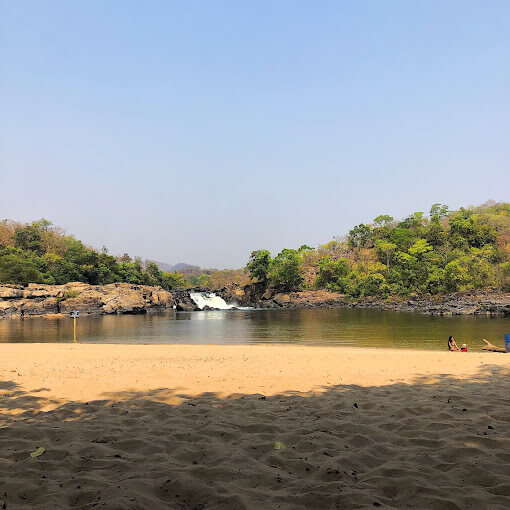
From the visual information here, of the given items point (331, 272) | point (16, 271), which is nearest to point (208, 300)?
point (331, 272)

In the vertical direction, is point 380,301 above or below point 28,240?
below

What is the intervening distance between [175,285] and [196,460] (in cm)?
10200

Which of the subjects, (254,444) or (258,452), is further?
(254,444)

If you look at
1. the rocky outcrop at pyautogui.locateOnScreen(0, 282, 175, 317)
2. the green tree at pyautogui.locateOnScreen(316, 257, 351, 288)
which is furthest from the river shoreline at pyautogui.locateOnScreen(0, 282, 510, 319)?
the green tree at pyautogui.locateOnScreen(316, 257, 351, 288)

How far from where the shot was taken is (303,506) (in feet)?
10.3

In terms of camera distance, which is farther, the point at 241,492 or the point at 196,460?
the point at 196,460

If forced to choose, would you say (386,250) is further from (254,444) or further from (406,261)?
(254,444)

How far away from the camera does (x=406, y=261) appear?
7469cm

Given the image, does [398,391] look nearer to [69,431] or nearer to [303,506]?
[303,506]

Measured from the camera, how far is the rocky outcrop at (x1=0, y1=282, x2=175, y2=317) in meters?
55.8

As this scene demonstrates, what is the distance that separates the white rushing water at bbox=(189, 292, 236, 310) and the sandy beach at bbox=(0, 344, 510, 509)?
7190cm

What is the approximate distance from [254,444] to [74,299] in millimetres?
61678

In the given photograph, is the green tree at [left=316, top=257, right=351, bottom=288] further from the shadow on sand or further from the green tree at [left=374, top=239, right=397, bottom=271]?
the shadow on sand

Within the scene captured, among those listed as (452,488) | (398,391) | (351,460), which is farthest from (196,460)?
(398,391)
